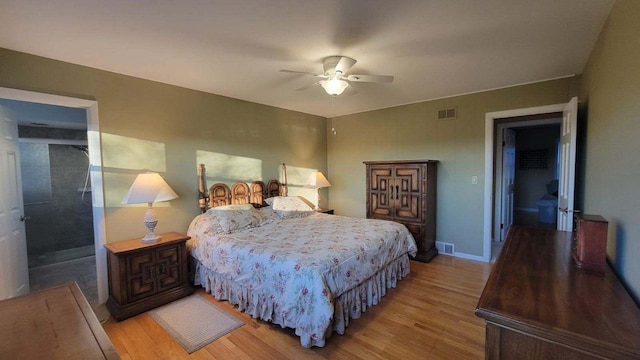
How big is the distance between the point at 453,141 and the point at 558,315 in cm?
350

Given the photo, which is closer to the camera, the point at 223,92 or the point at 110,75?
the point at 110,75

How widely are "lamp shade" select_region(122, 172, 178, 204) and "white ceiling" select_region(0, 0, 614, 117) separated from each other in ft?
3.72

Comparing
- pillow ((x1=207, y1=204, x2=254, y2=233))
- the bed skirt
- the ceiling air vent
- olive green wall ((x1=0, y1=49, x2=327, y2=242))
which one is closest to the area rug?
the bed skirt

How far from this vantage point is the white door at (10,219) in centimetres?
239

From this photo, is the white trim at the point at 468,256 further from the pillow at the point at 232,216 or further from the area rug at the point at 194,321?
the area rug at the point at 194,321

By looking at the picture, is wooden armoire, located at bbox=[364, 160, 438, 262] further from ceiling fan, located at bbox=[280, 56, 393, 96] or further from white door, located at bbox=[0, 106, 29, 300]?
white door, located at bbox=[0, 106, 29, 300]

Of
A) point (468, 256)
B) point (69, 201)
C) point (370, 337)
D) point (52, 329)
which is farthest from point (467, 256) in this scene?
point (69, 201)

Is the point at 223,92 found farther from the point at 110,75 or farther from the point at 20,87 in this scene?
the point at 20,87

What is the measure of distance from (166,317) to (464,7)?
350 cm

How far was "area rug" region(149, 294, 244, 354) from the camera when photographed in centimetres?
224

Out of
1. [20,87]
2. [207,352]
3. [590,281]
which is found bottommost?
[207,352]

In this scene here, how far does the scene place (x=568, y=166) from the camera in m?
2.60

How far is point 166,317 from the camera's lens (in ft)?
8.35

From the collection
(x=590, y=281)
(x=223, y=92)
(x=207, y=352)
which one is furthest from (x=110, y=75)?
(x=590, y=281)
